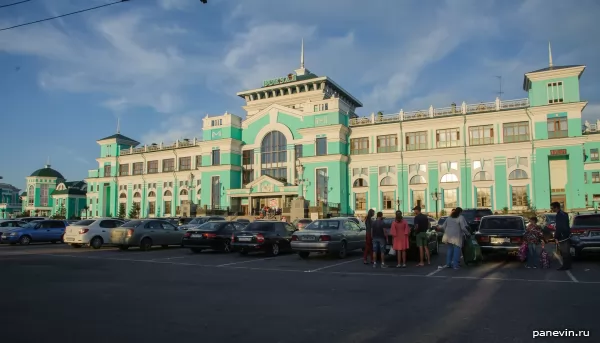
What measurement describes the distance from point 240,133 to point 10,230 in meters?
37.3

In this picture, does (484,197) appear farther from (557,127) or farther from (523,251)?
(523,251)

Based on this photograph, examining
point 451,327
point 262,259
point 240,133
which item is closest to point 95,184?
point 240,133

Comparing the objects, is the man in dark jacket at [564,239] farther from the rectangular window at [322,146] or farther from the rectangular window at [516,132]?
the rectangular window at [322,146]

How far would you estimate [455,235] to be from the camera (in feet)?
44.9

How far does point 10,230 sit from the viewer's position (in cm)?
2672

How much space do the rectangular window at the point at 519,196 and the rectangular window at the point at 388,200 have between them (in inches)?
490

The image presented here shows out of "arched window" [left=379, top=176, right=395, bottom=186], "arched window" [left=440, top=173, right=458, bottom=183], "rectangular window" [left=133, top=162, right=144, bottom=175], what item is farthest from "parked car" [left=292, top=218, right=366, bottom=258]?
"rectangular window" [left=133, top=162, right=144, bottom=175]

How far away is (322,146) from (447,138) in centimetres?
1423

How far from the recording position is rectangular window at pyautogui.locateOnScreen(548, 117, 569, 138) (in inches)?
1742

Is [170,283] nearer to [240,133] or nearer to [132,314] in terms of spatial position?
[132,314]

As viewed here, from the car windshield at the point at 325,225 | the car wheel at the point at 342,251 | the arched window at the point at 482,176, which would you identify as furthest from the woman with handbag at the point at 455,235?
the arched window at the point at 482,176

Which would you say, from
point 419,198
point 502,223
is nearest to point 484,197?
point 419,198

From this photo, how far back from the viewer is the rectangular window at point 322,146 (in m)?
53.7

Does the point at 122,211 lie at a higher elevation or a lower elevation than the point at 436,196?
lower
